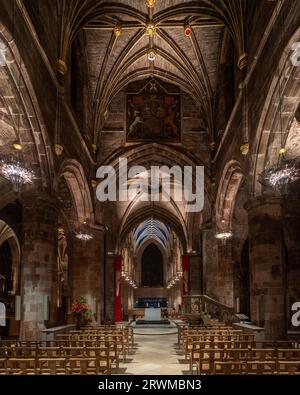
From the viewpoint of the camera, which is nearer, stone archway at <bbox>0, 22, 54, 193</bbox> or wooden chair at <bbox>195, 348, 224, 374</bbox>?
wooden chair at <bbox>195, 348, 224, 374</bbox>

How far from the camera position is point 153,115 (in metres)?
24.1

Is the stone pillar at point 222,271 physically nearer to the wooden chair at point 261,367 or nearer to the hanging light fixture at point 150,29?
the hanging light fixture at point 150,29

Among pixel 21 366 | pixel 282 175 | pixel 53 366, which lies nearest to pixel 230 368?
pixel 53 366

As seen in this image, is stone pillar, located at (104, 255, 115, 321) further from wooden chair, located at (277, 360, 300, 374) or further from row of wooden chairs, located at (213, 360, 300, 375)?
wooden chair, located at (277, 360, 300, 374)

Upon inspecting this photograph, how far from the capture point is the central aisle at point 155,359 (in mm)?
10679

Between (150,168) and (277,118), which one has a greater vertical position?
(150,168)

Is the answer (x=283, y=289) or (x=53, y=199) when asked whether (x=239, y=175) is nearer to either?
(x=283, y=289)

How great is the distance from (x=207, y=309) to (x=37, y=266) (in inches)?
430

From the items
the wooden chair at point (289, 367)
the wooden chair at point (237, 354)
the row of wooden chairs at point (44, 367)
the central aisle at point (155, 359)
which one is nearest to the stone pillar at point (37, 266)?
the central aisle at point (155, 359)

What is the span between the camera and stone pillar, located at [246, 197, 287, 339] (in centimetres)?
1269

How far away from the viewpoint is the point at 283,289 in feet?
42.1

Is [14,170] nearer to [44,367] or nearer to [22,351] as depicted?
[22,351]

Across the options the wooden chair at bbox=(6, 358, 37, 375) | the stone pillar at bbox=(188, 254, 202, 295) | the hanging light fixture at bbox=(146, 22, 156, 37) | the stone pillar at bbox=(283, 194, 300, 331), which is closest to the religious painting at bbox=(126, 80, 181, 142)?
the hanging light fixture at bbox=(146, 22, 156, 37)

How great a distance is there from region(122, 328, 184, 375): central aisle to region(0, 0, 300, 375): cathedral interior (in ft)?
0.25
